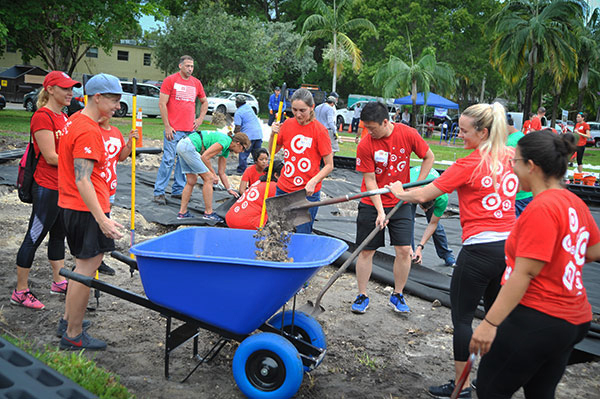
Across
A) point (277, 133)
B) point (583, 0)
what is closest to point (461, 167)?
point (277, 133)

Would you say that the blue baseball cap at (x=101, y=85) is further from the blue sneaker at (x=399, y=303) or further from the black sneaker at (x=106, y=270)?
the blue sneaker at (x=399, y=303)

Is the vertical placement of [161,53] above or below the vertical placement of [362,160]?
above

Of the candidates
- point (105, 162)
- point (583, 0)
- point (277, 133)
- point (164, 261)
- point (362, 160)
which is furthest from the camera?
point (583, 0)

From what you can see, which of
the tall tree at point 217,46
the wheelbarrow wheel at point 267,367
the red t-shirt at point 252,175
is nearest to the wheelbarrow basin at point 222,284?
the wheelbarrow wheel at point 267,367

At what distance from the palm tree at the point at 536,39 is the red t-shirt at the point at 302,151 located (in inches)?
914

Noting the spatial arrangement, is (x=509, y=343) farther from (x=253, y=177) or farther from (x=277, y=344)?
(x=253, y=177)

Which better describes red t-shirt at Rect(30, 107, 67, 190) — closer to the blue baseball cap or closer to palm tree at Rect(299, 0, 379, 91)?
the blue baseball cap

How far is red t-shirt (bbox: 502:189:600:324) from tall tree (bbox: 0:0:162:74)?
1693 cm

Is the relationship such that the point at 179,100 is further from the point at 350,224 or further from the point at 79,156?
Answer: the point at 79,156

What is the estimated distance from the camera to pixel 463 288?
3.00m

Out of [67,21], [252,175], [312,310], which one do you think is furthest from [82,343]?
[67,21]

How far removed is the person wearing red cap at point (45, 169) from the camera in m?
3.87

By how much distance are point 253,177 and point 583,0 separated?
2542cm

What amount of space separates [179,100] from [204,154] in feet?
3.38
